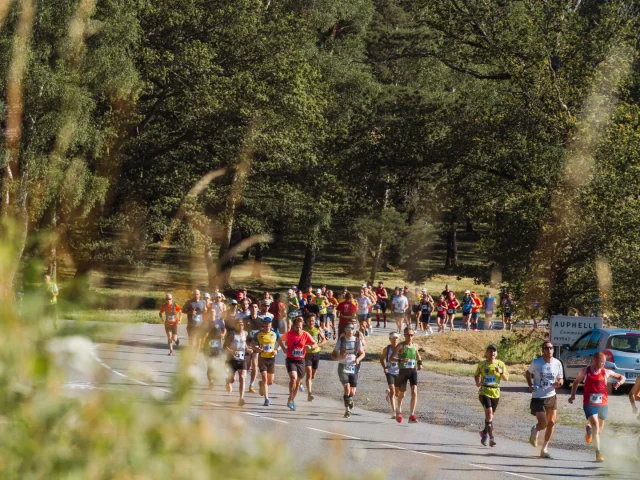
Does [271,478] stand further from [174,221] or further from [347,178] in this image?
[174,221]

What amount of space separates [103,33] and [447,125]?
13025mm

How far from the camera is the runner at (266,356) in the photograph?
1909cm

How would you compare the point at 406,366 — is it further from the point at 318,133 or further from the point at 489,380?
the point at 318,133

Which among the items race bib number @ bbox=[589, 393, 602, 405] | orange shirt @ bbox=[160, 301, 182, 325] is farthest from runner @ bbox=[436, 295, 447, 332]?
race bib number @ bbox=[589, 393, 602, 405]

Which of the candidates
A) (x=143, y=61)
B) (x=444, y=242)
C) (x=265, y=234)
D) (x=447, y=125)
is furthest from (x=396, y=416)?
(x=444, y=242)

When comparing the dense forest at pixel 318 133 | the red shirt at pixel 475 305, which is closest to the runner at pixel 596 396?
the dense forest at pixel 318 133

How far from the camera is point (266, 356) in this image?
19281mm

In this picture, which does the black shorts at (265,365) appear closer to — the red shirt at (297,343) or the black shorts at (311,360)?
the red shirt at (297,343)

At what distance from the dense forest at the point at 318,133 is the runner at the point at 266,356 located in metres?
4.18

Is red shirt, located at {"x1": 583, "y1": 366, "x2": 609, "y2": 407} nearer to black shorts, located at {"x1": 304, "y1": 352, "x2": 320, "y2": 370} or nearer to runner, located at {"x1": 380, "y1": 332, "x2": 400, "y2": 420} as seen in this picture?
runner, located at {"x1": 380, "y1": 332, "x2": 400, "y2": 420}

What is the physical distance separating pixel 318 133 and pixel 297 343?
26.5m

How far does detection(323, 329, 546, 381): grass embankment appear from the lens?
27359 millimetres

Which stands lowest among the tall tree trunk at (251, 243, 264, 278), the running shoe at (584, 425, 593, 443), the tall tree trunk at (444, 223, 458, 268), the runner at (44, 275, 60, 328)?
the running shoe at (584, 425, 593, 443)

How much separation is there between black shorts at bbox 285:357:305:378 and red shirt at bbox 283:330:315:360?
0.19ft
